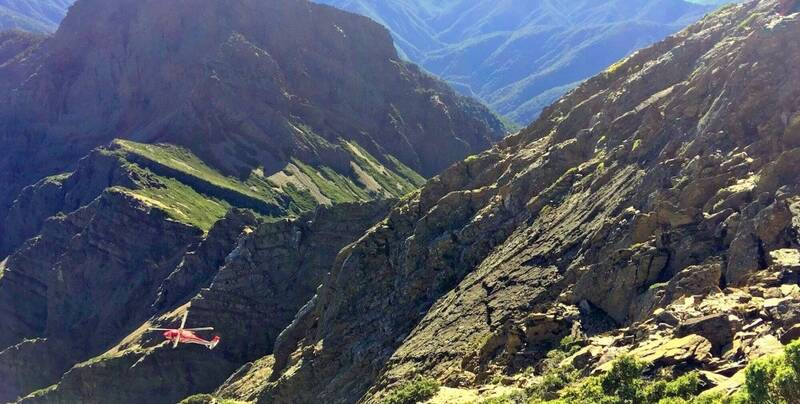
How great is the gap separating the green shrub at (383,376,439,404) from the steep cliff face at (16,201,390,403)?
5702 centimetres

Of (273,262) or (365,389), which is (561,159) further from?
(273,262)

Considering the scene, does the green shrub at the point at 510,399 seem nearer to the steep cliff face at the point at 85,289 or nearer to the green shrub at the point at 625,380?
the green shrub at the point at 625,380

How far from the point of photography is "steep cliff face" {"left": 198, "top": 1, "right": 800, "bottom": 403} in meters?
40.6

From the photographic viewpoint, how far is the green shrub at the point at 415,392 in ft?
152

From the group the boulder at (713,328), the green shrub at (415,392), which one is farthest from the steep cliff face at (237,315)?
the boulder at (713,328)

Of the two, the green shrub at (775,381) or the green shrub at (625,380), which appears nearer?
the green shrub at (775,381)

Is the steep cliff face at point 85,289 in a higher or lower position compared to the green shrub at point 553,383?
lower

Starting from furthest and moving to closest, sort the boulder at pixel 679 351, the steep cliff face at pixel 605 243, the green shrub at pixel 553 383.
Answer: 1. the steep cliff face at pixel 605 243
2. the green shrub at pixel 553 383
3. the boulder at pixel 679 351

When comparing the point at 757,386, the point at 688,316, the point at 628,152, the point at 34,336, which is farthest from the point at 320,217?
the point at 34,336

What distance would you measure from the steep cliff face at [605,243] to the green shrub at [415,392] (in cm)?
251

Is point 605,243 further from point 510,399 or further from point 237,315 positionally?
point 237,315

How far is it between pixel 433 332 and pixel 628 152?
22.4 meters

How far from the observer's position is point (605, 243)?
5219cm

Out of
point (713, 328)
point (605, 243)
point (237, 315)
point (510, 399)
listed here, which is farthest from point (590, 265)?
point (237, 315)
